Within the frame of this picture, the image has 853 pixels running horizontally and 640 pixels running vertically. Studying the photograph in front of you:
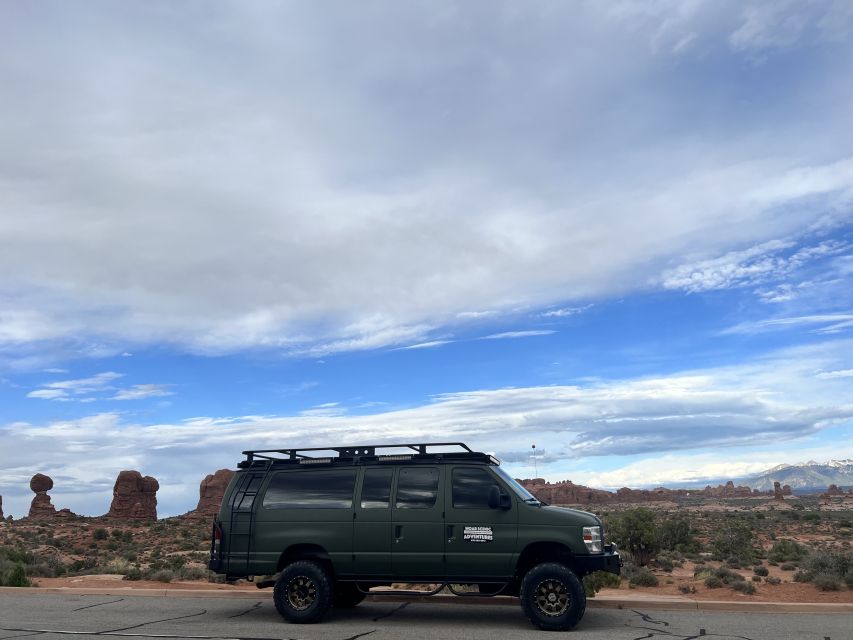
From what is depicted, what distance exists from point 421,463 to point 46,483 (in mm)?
89338

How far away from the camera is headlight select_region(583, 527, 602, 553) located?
10.2m

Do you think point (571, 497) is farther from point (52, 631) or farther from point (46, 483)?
point (52, 631)

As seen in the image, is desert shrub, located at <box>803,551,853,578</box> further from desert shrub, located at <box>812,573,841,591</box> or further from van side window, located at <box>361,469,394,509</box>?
van side window, located at <box>361,469,394,509</box>

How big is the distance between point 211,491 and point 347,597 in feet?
251

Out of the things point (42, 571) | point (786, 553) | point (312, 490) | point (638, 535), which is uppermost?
point (312, 490)

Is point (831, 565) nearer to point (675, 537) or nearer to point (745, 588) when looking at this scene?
point (745, 588)

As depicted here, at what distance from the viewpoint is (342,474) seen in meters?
11.2

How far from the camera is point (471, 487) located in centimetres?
1076

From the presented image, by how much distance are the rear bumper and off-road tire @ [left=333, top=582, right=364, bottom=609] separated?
3.68 metres

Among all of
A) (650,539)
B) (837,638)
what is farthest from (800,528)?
(837,638)

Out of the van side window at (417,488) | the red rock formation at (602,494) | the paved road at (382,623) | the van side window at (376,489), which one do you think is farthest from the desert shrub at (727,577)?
the red rock formation at (602,494)

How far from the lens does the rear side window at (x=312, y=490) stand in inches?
438

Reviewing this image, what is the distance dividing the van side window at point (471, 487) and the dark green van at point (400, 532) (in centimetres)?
1

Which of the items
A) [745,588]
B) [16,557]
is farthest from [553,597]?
[16,557]
